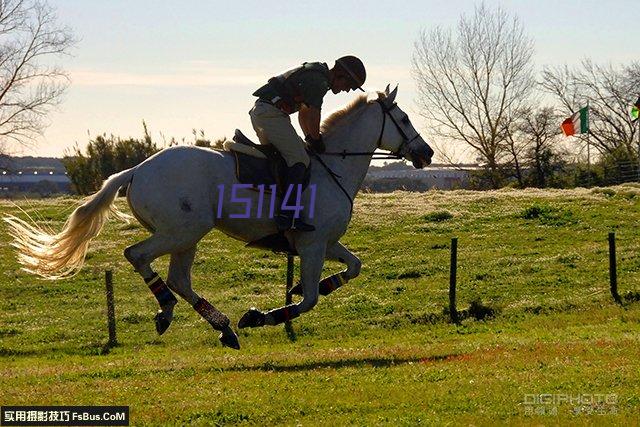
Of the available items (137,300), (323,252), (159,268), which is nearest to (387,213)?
(159,268)

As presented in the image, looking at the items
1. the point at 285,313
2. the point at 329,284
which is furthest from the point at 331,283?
the point at 285,313

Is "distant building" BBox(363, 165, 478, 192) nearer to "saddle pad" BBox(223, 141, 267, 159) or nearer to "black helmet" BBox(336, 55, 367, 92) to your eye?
"black helmet" BBox(336, 55, 367, 92)

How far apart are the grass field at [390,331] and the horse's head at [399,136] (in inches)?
114

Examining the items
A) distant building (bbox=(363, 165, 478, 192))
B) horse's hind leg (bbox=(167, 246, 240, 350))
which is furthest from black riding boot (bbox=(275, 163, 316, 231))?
distant building (bbox=(363, 165, 478, 192))

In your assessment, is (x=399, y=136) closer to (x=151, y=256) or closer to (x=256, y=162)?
(x=256, y=162)

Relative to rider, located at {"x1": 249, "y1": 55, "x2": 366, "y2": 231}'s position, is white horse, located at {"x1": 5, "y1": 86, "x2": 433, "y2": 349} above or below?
below

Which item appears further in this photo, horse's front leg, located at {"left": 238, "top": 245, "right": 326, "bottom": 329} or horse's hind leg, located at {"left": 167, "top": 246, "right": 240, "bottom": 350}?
horse's hind leg, located at {"left": 167, "top": 246, "right": 240, "bottom": 350}

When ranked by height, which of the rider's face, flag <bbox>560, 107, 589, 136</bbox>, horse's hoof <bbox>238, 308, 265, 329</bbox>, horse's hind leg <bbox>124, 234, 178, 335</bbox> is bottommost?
horse's hoof <bbox>238, 308, 265, 329</bbox>

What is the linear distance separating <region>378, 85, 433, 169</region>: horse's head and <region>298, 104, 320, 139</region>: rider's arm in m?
1.13

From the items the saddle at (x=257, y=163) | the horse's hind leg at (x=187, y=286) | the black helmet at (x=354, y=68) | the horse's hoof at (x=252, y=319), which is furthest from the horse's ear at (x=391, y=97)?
the horse's hoof at (x=252, y=319)

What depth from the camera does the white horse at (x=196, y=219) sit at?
13797 millimetres

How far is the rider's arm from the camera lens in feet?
48.4

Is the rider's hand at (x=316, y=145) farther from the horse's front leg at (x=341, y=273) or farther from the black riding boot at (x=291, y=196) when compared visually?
the horse's front leg at (x=341, y=273)

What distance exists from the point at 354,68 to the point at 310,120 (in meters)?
0.97
